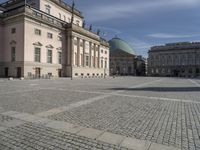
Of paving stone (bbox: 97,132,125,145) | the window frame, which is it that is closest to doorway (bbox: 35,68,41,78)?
the window frame

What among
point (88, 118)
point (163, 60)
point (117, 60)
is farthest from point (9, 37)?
point (163, 60)

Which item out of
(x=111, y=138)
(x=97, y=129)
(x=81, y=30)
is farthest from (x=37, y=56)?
(x=111, y=138)

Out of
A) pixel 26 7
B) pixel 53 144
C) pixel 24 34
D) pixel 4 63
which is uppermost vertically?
pixel 26 7

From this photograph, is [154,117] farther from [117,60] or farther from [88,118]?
[117,60]

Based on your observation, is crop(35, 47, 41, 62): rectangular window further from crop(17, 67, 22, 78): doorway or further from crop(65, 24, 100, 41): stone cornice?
crop(65, 24, 100, 41): stone cornice

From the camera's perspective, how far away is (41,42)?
150ft

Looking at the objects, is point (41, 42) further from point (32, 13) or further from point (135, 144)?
point (135, 144)

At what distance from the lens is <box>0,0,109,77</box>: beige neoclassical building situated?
1639 inches

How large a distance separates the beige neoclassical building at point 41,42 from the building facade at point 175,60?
265 feet

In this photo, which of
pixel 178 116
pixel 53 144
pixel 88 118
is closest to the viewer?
pixel 53 144

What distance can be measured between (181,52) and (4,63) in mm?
114507

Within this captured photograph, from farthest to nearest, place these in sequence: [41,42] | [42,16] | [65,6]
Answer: [65,6] → [42,16] → [41,42]

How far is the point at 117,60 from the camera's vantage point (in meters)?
132

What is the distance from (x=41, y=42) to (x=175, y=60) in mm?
107071
